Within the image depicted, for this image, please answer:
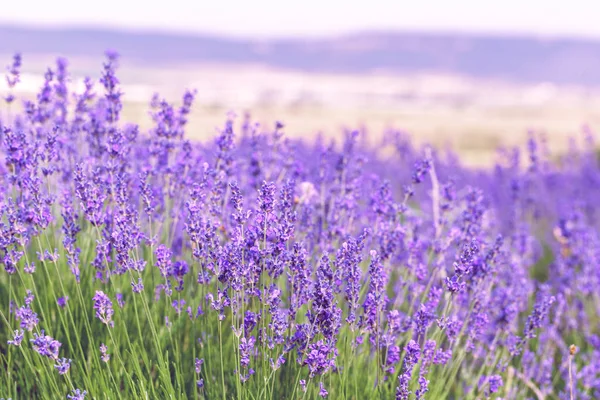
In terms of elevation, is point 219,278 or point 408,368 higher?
point 219,278

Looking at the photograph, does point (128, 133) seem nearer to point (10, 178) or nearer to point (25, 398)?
point (10, 178)

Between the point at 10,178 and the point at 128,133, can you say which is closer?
the point at 10,178

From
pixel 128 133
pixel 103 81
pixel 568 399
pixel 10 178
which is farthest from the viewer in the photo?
pixel 568 399

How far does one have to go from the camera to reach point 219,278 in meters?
2.23

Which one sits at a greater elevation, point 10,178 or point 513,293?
point 10,178

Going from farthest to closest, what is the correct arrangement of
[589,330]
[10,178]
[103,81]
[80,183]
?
1. [589,330]
2. [103,81]
3. [10,178]
4. [80,183]

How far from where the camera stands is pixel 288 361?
2.43 metres

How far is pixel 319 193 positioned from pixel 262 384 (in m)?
1.71

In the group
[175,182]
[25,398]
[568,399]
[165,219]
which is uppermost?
[175,182]

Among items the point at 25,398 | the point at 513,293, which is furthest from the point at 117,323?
the point at 513,293

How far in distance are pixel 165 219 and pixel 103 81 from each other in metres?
0.74

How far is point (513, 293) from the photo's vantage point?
11.8ft

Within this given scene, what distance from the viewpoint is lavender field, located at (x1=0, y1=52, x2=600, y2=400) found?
2.21 m

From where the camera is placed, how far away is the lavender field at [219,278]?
2209 millimetres
